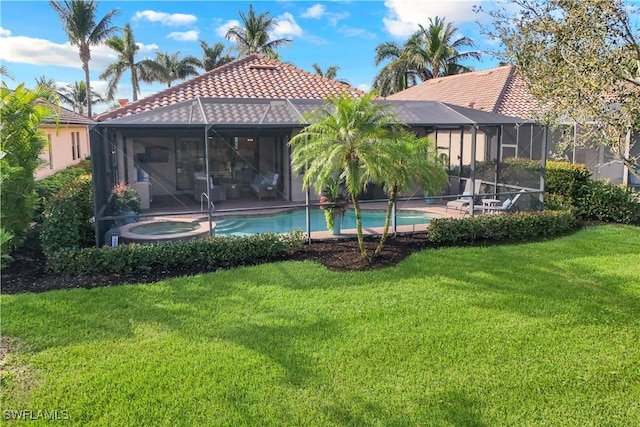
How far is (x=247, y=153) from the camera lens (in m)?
14.5

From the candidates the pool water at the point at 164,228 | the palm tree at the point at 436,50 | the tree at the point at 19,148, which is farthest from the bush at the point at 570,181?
the palm tree at the point at 436,50

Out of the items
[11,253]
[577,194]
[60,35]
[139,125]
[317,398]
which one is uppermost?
[60,35]

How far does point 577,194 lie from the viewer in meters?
12.6

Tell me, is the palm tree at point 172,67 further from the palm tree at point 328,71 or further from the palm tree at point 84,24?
the palm tree at point 328,71

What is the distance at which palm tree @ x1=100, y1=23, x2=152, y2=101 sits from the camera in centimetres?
4306

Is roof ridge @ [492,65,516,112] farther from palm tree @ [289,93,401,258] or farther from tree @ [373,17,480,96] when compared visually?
tree @ [373,17,480,96]

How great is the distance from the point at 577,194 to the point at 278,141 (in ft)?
29.0

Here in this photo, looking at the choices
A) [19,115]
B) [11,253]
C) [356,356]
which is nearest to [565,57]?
[356,356]

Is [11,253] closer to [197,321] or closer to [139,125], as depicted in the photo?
[139,125]

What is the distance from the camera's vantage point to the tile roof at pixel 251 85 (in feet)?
52.6

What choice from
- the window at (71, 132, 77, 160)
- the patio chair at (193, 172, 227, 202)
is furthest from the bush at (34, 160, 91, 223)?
the window at (71, 132, 77, 160)

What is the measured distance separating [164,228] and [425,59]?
91.3ft

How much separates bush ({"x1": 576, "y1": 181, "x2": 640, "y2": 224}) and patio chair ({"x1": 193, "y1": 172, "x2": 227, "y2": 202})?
9914 mm

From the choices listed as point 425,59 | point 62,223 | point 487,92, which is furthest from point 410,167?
point 425,59
